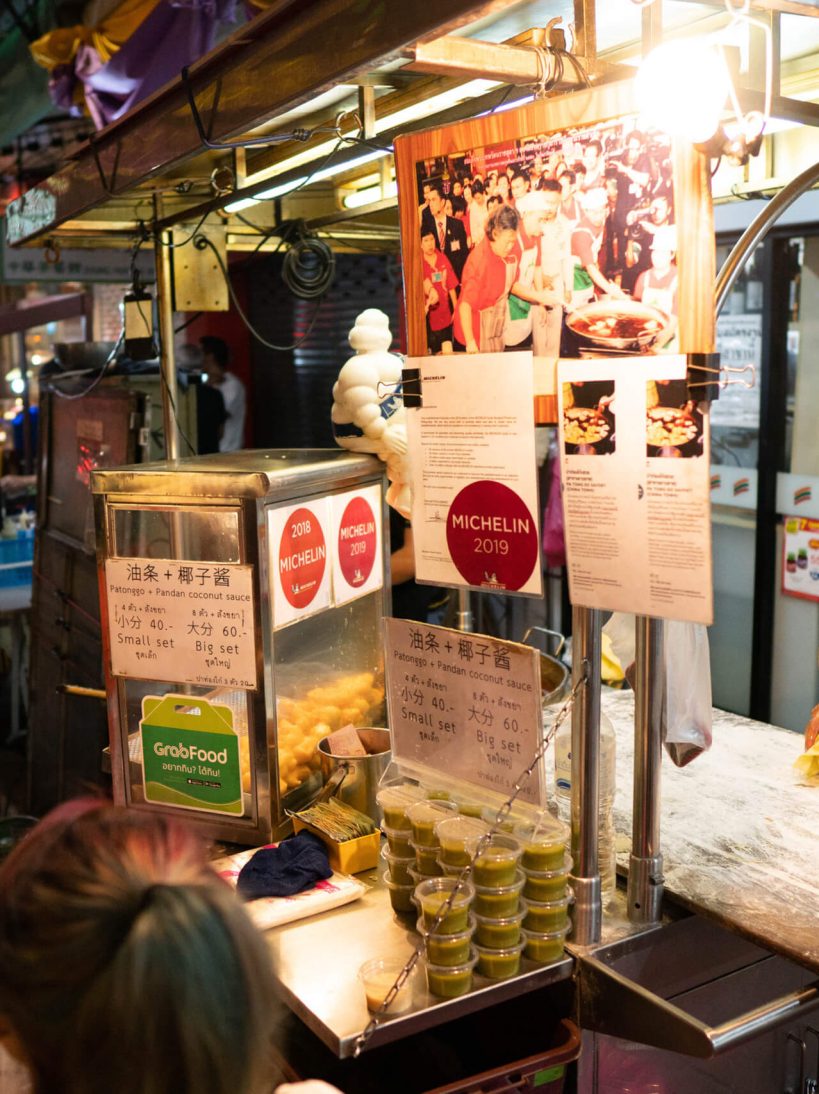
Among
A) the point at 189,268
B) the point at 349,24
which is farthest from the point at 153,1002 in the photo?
the point at 189,268

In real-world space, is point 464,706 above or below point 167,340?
below

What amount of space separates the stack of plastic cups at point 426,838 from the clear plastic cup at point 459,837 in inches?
0.8

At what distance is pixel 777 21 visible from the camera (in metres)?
2.03

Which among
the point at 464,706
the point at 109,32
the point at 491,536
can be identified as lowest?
the point at 464,706

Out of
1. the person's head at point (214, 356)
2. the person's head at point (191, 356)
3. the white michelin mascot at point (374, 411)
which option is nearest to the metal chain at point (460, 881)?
the white michelin mascot at point (374, 411)

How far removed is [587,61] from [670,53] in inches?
11.8

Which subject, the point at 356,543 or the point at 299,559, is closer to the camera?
the point at 299,559

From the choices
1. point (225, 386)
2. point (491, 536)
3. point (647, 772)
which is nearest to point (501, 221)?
point (491, 536)

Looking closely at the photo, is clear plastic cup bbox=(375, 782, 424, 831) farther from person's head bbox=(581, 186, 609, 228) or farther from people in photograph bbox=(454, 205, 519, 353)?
person's head bbox=(581, 186, 609, 228)

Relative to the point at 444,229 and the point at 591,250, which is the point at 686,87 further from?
the point at 444,229

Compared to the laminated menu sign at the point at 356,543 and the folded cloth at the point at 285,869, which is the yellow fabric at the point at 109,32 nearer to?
the laminated menu sign at the point at 356,543

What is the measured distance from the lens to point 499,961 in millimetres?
2006

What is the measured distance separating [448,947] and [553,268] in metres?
1.22

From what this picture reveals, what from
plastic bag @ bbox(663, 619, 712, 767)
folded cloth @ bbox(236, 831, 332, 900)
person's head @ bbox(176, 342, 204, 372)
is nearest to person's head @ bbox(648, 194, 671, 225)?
plastic bag @ bbox(663, 619, 712, 767)
